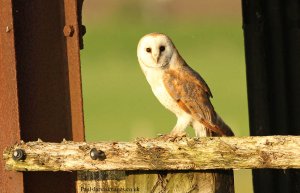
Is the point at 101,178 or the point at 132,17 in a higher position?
the point at 132,17

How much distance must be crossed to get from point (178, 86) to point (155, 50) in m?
0.24

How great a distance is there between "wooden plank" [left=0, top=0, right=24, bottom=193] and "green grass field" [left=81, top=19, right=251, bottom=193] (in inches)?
458

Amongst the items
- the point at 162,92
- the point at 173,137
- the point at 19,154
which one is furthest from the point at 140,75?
the point at 19,154

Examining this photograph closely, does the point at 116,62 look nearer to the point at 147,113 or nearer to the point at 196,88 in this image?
the point at 147,113

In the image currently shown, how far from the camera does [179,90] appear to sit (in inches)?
242

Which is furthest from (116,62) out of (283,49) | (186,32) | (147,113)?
(283,49)

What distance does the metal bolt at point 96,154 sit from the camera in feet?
15.3

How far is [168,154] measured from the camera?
4570 millimetres

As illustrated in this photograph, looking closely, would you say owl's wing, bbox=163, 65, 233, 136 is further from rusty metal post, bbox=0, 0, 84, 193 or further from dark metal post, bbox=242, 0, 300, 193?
dark metal post, bbox=242, 0, 300, 193

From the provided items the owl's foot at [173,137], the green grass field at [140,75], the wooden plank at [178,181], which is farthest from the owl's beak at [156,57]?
the green grass field at [140,75]

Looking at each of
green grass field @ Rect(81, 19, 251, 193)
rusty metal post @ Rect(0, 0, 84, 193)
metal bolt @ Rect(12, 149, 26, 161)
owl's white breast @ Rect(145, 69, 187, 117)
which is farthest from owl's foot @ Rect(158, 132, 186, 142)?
green grass field @ Rect(81, 19, 251, 193)

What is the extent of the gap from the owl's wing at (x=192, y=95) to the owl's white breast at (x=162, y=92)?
0.03 metres

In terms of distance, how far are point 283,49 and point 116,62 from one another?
16167mm

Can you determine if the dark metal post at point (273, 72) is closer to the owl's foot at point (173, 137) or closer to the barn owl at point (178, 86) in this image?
the barn owl at point (178, 86)
